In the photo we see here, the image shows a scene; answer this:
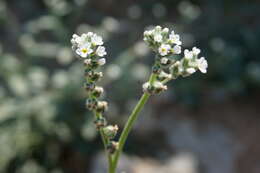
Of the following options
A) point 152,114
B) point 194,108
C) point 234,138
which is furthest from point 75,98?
point 234,138

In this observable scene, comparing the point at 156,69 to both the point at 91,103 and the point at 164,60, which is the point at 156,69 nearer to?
the point at 164,60

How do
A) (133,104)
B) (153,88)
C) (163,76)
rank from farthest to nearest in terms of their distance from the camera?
(133,104) → (163,76) → (153,88)

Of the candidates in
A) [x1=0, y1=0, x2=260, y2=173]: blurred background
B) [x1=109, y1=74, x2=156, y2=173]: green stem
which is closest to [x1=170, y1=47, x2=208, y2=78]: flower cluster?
[x1=109, y1=74, x2=156, y2=173]: green stem

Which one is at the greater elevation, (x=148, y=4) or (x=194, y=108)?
(x=148, y=4)

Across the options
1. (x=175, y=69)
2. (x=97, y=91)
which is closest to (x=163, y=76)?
(x=175, y=69)

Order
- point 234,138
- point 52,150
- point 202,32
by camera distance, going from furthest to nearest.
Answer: point 202,32 → point 234,138 → point 52,150

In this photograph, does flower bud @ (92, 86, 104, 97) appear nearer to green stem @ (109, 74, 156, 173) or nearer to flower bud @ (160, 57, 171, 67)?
green stem @ (109, 74, 156, 173)

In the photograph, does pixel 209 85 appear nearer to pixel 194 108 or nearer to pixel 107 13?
pixel 194 108
